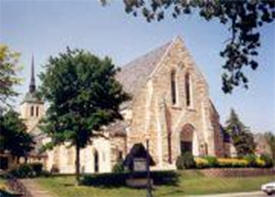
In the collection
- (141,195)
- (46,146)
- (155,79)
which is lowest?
(141,195)

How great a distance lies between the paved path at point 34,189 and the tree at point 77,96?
2.99 m

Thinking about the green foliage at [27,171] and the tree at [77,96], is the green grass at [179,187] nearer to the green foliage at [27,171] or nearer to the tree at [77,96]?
the tree at [77,96]

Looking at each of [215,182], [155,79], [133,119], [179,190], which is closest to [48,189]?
[179,190]

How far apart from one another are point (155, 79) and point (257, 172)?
13956 millimetres

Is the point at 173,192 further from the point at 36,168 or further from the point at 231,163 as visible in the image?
Answer: the point at 36,168

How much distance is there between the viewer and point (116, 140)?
47438 millimetres

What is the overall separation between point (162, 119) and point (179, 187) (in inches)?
532

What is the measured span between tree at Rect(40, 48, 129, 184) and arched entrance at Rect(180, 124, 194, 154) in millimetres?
17054

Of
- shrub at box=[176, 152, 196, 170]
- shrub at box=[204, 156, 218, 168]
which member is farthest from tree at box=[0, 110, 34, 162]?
shrub at box=[204, 156, 218, 168]

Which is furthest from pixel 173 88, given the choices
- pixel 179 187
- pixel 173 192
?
pixel 173 192

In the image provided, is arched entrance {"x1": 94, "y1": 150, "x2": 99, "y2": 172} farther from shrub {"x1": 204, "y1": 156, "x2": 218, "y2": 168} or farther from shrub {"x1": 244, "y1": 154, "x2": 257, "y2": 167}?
shrub {"x1": 244, "y1": 154, "x2": 257, "y2": 167}

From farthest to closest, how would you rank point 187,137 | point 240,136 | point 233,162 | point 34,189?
point 240,136 < point 187,137 < point 233,162 < point 34,189

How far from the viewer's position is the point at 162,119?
49062 millimetres

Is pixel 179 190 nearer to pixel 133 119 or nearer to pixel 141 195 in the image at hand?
pixel 141 195
